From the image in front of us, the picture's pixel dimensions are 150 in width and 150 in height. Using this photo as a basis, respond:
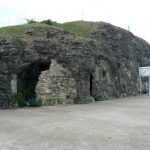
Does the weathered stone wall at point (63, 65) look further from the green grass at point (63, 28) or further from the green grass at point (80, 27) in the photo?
the green grass at point (80, 27)

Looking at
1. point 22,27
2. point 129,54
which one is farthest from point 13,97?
point 129,54

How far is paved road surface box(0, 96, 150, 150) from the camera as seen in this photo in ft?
33.3

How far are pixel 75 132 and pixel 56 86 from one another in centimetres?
1139

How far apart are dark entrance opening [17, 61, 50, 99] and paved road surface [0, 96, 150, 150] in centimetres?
717

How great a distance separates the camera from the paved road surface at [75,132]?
33.3ft

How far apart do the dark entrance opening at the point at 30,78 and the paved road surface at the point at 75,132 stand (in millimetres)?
7175

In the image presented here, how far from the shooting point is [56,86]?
923 inches

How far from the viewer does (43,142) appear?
34.7 feet

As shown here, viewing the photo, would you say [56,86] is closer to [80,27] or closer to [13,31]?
[13,31]

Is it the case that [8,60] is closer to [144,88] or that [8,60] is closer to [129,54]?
[129,54]

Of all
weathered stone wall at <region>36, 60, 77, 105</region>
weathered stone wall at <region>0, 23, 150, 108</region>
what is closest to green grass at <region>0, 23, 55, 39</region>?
weathered stone wall at <region>0, 23, 150, 108</region>

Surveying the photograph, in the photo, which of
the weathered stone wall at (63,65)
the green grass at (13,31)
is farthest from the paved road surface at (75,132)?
the green grass at (13,31)

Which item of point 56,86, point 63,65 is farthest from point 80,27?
point 56,86

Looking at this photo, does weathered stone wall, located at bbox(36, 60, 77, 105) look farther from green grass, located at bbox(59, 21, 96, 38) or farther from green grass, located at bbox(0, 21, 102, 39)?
green grass, located at bbox(59, 21, 96, 38)
